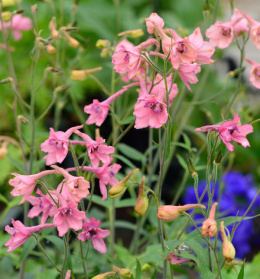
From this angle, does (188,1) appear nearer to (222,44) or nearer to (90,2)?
(90,2)

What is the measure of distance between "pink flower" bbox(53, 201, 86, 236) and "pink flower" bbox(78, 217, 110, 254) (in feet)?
0.27

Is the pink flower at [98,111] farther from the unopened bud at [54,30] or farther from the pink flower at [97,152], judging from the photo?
the unopened bud at [54,30]

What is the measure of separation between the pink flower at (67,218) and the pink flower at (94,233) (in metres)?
0.08

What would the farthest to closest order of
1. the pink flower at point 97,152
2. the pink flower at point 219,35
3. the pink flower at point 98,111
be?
1. the pink flower at point 219,35
2. the pink flower at point 98,111
3. the pink flower at point 97,152

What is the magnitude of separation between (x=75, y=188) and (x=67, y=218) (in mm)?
66

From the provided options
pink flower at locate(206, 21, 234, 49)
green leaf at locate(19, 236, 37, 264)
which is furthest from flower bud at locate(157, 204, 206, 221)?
pink flower at locate(206, 21, 234, 49)

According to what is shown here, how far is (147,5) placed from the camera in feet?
14.4

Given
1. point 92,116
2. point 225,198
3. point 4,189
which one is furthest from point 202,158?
point 92,116

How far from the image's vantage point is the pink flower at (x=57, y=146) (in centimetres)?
104

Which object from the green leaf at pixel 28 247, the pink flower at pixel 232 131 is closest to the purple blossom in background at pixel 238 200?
the green leaf at pixel 28 247

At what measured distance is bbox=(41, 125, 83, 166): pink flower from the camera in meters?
1.04

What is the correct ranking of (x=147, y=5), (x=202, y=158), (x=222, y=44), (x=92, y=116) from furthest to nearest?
(x=147, y=5), (x=202, y=158), (x=222, y=44), (x=92, y=116)

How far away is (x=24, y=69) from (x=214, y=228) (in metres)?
2.79

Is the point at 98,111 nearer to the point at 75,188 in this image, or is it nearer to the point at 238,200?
the point at 75,188
